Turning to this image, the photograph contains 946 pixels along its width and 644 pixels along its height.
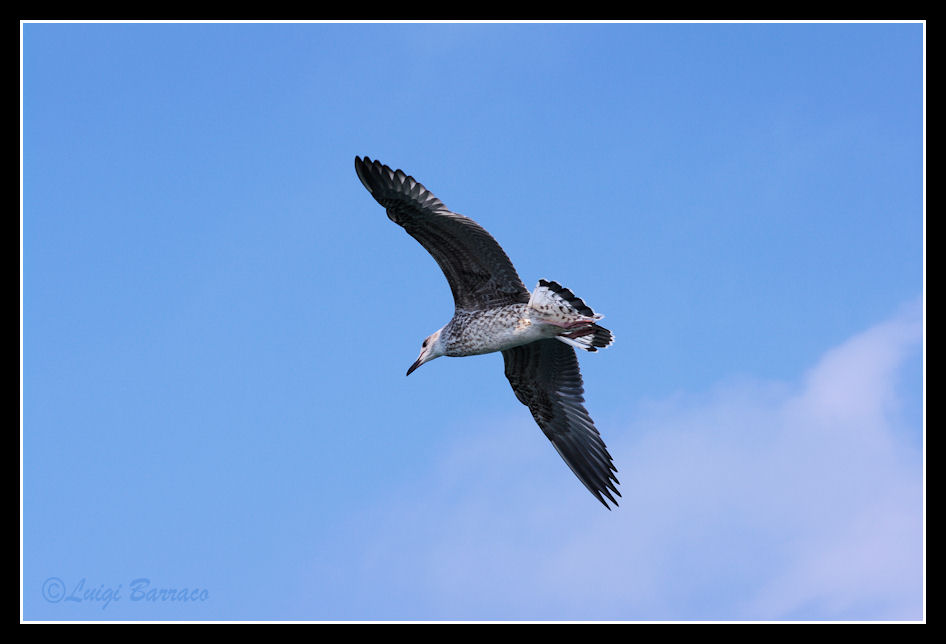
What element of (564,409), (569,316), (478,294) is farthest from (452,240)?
(564,409)

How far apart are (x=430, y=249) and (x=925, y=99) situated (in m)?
5.79

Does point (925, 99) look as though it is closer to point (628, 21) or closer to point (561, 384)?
point (628, 21)

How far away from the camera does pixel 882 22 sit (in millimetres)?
9742

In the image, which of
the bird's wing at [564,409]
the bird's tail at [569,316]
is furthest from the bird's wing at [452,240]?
the bird's wing at [564,409]

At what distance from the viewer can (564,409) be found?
12172mm

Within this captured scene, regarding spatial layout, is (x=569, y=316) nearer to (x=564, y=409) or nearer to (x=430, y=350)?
(x=430, y=350)

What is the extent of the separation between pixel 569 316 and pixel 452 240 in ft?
5.01

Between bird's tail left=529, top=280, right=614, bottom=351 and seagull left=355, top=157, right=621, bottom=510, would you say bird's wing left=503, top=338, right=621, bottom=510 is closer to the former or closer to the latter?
seagull left=355, top=157, right=621, bottom=510

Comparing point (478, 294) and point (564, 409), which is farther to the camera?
point (564, 409)

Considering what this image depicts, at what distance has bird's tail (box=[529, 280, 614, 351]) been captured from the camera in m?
10.1

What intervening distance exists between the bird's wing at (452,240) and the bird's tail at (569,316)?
0.34 meters

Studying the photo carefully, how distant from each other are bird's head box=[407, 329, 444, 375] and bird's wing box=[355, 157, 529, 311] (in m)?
0.63

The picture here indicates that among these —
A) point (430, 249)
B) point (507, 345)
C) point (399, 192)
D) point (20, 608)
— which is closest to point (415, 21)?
point (399, 192)

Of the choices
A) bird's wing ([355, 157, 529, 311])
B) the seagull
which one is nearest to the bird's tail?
the seagull
